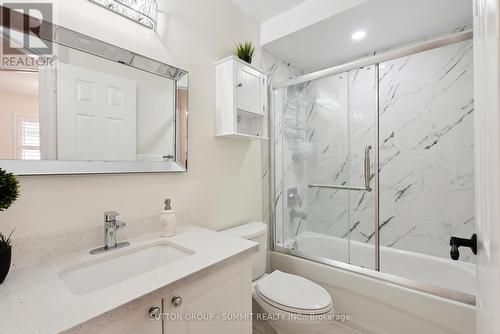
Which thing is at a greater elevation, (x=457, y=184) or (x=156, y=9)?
(x=156, y=9)

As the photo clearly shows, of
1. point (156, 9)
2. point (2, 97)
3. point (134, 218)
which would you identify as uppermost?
point (156, 9)

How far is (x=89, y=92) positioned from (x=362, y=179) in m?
2.08

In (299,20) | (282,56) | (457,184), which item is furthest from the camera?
(282,56)

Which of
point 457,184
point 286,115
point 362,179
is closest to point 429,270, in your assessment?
point 457,184

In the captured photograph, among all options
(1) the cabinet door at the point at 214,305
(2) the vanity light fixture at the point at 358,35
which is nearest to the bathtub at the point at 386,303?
(1) the cabinet door at the point at 214,305

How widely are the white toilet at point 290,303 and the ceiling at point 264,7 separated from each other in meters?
1.71

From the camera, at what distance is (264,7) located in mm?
1839

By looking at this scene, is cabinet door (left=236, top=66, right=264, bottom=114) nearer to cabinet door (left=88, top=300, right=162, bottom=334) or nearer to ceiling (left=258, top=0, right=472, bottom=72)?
ceiling (left=258, top=0, right=472, bottom=72)

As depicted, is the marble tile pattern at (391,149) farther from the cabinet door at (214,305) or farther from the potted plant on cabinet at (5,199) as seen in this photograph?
the potted plant on cabinet at (5,199)

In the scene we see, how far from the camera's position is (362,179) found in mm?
2105

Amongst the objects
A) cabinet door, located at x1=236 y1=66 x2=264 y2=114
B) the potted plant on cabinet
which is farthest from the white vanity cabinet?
cabinet door, located at x1=236 y1=66 x2=264 y2=114

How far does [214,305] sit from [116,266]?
0.45 m

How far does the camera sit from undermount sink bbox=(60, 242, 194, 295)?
85cm

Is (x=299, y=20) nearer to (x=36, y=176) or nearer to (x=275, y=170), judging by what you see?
(x=275, y=170)
